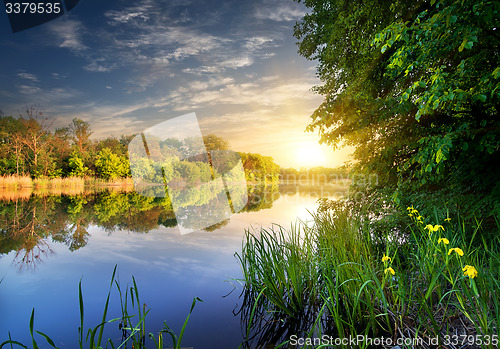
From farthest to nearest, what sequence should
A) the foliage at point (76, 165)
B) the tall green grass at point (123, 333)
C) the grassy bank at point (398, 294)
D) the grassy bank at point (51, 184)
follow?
the foliage at point (76, 165)
the grassy bank at point (51, 184)
the grassy bank at point (398, 294)
the tall green grass at point (123, 333)

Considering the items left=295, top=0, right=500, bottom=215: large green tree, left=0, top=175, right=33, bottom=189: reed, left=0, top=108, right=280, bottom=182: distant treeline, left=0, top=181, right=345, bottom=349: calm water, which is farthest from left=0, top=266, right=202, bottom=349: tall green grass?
left=0, top=175, right=33, bottom=189: reed

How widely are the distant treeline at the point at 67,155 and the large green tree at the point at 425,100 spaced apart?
55.3ft

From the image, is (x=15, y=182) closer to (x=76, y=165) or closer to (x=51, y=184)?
(x=51, y=184)

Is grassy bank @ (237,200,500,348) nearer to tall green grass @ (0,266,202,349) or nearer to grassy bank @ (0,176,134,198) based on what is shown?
tall green grass @ (0,266,202,349)

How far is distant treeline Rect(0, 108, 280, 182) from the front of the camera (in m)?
27.3

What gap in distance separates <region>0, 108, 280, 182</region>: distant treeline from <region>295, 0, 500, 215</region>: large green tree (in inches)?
664

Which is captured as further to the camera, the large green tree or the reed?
the reed

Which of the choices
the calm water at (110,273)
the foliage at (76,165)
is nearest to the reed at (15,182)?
the foliage at (76,165)

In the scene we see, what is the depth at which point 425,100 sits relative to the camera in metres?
3.15

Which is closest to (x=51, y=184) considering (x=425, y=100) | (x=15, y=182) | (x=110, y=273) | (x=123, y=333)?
(x=15, y=182)

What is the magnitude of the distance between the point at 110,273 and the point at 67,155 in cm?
3466

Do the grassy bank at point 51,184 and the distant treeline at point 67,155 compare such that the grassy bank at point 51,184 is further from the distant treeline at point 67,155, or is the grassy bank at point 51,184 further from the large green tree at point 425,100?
the large green tree at point 425,100

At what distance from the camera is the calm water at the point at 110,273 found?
3.15 metres

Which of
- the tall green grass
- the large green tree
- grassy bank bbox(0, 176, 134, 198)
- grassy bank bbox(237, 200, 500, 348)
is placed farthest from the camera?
grassy bank bbox(0, 176, 134, 198)
